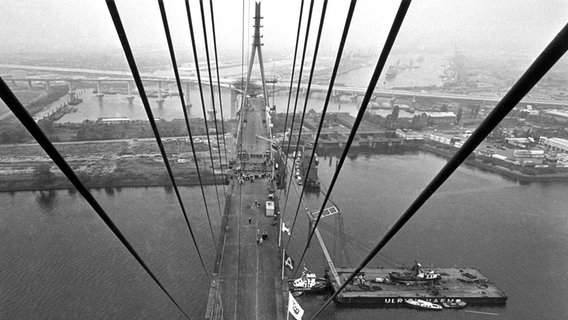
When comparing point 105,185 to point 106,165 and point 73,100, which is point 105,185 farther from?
point 73,100

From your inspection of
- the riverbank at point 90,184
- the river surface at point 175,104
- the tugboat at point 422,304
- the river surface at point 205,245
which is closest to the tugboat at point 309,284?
the river surface at point 205,245

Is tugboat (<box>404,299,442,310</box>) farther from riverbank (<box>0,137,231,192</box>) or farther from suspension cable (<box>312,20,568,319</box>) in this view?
riverbank (<box>0,137,231,192</box>)

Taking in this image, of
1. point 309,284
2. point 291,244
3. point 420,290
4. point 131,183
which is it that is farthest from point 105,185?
point 420,290

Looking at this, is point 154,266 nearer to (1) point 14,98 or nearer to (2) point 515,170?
(1) point 14,98

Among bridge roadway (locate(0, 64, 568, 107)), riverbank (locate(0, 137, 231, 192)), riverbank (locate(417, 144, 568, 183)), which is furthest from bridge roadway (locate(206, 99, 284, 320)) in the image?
bridge roadway (locate(0, 64, 568, 107))

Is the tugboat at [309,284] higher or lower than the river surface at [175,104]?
lower

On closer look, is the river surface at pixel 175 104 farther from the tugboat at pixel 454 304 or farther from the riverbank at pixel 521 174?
the tugboat at pixel 454 304
